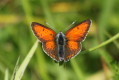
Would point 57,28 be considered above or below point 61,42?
below

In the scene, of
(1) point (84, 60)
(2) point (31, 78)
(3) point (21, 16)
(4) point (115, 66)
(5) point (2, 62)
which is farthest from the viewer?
(3) point (21, 16)

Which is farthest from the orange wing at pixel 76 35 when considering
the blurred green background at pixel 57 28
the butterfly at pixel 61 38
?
the blurred green background at pixel 57 28

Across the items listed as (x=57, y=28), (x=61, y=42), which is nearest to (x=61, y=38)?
(x=61, y=42)

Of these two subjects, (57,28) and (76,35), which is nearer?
(76,35)

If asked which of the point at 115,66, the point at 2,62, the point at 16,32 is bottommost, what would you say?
the point at 16,32

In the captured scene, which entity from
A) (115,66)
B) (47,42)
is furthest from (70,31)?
(115,66)

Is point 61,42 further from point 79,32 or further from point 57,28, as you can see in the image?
point 57,28

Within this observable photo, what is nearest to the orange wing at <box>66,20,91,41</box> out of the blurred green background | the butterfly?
the butterfly

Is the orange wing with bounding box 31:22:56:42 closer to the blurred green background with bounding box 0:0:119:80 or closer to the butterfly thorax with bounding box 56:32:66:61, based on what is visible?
the butterfly thorax with bounding box 56:32:66:61

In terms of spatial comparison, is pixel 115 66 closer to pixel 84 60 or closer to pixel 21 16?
pixel 84 60
